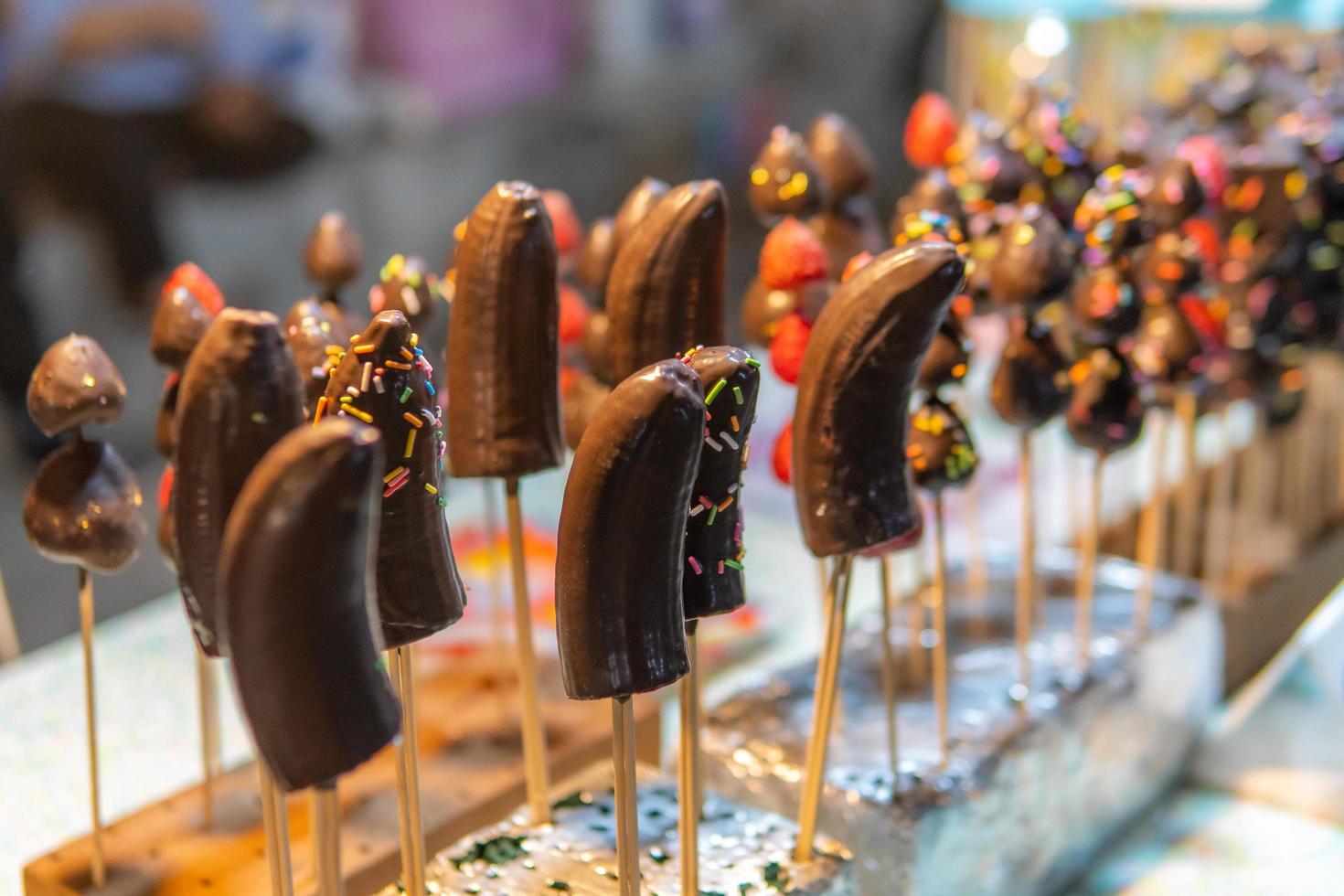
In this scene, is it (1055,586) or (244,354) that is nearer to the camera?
(244,354)

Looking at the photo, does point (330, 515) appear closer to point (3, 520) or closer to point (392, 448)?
point (392, 448)

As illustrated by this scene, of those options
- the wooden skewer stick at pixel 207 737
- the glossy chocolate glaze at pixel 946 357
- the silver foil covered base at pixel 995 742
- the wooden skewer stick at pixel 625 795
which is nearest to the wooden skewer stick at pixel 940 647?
the silver foil covered base at pixel 995 742

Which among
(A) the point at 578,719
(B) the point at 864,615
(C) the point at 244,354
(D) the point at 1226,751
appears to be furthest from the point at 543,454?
(D) the point at 1226,751

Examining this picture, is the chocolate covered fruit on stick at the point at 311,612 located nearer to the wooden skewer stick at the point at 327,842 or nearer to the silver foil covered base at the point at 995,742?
the wooden skewer stick at the point at 327,842

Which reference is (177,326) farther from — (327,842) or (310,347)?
(327,842)

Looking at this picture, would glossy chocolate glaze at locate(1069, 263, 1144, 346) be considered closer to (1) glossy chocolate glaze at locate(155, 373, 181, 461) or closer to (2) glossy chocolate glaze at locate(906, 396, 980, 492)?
(2) glossy chocolate glaze at locate(906, 396, 980, 492)

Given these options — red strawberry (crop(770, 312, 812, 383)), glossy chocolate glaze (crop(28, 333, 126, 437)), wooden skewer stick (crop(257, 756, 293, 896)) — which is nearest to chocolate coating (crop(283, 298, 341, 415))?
glossy chocolate glaze (crop(28, 333, 126, 437))
